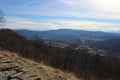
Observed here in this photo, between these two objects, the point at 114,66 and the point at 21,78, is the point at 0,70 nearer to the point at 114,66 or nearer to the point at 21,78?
the point at 21,78

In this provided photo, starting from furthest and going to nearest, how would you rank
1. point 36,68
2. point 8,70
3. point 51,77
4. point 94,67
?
point 94,67 < point 36,68 < point 51,77 < point 8,70

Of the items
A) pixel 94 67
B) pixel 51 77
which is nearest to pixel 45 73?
pixel 51 77

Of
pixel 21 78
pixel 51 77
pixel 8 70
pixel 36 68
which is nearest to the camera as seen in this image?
pixel 21 78

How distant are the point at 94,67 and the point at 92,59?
24.5 feet

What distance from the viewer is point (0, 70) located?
10.4 meters

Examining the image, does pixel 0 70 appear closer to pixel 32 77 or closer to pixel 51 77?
pixel 32 77

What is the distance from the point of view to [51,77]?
11461mm

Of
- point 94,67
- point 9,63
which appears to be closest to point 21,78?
point 9,63

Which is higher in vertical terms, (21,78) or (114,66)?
(21,78)

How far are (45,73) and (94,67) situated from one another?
7070cm

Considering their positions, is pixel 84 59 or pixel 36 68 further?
pixel 84 59

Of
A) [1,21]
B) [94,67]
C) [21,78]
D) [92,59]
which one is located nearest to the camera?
[21,78]

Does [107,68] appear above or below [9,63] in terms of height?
below

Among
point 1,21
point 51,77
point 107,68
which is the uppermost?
point 1,21
